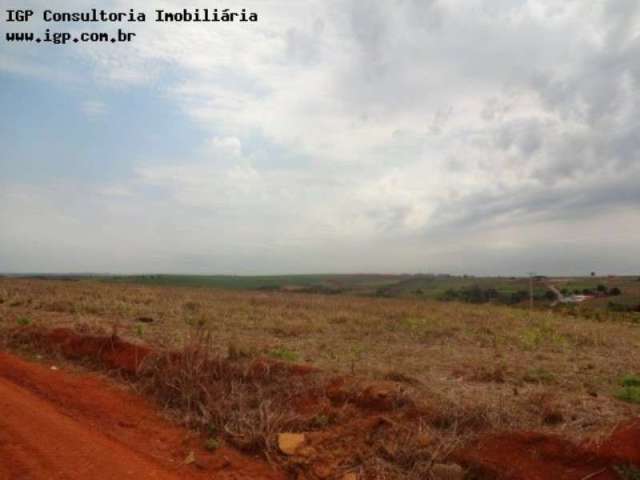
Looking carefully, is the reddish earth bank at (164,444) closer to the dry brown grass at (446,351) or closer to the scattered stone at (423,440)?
the scattered stone at (423,440)

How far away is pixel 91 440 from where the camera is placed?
587cm

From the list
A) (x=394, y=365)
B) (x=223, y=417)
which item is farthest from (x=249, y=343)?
(x=223, y=417)

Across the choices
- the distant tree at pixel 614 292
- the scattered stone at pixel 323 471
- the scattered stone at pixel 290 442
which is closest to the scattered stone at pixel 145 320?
the scattered stone at pixel 290 442

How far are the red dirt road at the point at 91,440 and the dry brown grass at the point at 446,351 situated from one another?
2.59ft

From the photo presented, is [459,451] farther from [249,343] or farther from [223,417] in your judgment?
[249,343]

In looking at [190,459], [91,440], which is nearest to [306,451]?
[190,459]

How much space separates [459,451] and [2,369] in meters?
7.20

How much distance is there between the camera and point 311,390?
25.3 feet

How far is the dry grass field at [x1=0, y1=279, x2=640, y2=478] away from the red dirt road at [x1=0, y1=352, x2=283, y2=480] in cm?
216

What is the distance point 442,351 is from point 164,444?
7.96m

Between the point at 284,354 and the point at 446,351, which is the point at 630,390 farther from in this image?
the point at 284,354

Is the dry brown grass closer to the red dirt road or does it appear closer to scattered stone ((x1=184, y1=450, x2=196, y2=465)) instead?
scattered stone ((x1=184, y1=450, x2=196, y2=465))

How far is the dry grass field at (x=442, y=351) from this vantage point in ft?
23.3

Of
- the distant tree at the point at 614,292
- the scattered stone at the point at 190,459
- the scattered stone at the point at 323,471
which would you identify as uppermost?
the scattered stone at the point at 190,459
